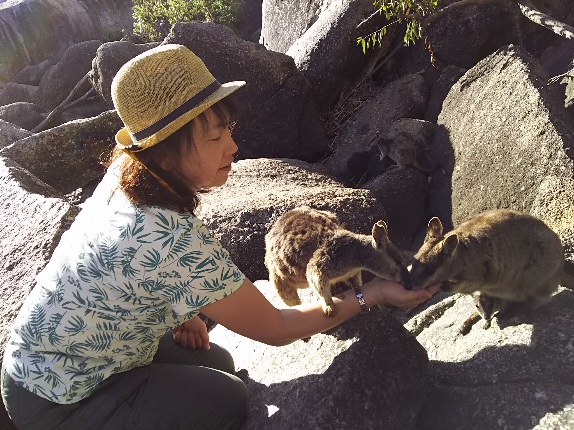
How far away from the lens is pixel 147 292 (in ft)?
9.66

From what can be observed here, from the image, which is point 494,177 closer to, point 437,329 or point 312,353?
point 437,329

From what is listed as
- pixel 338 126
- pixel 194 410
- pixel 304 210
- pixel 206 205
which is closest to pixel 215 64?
pixel 338 126

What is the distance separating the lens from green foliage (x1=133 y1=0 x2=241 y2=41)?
14.5m


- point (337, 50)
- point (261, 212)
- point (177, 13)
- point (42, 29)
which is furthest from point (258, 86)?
point (42, 29)

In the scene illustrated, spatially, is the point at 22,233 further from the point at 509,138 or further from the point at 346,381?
the point at 509,138

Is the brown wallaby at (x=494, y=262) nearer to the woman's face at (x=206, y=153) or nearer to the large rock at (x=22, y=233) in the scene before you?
the woman's face at (x=206, y=153)

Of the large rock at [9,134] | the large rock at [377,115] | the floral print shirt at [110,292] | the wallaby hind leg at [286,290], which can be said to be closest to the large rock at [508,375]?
the wallaby hind leg at [286,290]

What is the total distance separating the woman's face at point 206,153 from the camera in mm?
2859

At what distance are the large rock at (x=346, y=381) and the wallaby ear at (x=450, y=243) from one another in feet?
2.18

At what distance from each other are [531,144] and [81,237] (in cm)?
402

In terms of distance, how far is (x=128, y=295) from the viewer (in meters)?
2.97

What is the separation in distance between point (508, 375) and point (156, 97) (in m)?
2.59

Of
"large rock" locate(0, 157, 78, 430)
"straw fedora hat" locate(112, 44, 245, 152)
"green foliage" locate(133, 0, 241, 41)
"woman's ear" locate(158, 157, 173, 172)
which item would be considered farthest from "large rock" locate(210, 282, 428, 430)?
"green foliage" locate(133, 0, 241, 41)

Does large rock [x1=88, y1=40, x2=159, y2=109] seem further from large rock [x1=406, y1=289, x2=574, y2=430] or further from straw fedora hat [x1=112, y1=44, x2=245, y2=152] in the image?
large rock [x1=406, y1=289, x2=574, y2=430]
